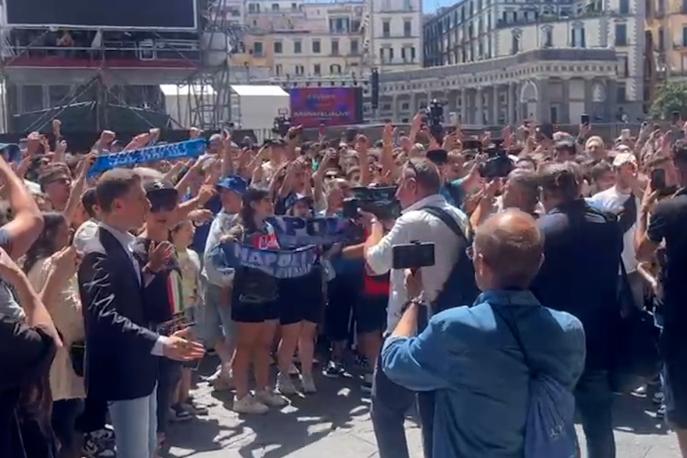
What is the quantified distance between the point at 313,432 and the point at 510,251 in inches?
146

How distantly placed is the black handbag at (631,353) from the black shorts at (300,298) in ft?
9.14

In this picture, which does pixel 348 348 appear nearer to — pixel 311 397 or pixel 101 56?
pixel 311 397

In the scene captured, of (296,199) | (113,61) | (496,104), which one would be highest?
(113,61)

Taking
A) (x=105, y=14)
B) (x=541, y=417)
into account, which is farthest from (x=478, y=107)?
(x=541, y=417)

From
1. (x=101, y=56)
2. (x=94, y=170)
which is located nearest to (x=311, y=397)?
(x=94, y=170)

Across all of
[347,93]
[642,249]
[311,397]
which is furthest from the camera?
[347,93]

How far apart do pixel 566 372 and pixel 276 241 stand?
388 centimetres

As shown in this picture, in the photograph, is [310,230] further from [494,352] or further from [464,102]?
[464,102]

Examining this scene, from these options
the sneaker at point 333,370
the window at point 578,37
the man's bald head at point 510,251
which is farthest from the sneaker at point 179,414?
the window at point 578,37

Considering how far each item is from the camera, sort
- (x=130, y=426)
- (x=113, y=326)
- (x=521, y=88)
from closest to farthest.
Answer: (x=113, y=326) → (x=130, y=426) → (x=521, y=88)

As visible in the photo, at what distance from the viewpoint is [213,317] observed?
728 cm

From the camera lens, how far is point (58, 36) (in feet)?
92.8

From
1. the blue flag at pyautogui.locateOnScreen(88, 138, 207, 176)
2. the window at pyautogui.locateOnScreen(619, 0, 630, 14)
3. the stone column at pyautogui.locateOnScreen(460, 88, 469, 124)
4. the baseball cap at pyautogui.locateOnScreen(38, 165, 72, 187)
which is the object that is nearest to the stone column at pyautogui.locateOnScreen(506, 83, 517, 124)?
the stone column at pyautogui.locateOnScreen(460, 88, 469, 124)

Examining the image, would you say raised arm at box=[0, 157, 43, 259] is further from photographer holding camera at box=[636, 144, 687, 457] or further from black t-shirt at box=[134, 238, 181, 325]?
photographer holding camera at box=[636, 144, 687, 457]
